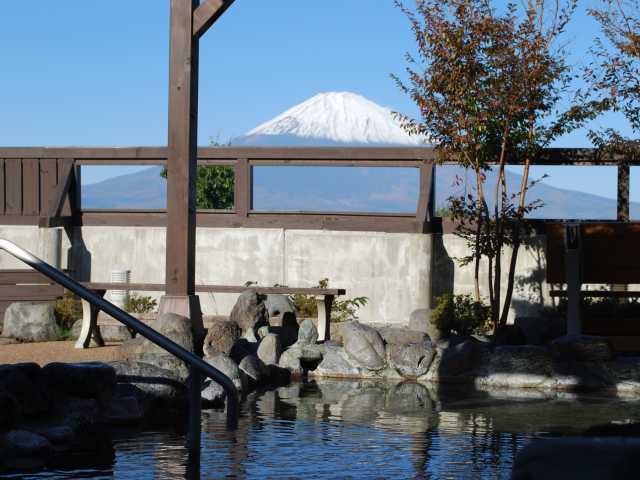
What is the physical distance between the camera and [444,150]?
14672 mm

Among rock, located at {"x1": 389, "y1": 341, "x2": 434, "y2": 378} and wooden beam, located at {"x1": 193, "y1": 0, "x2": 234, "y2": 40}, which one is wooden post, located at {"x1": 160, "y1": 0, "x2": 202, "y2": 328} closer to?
wooden beam, located at {"x1": 193, "y1": 0, "x2": 234, "y2": 40}

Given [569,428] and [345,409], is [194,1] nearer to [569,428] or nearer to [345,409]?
[345,409]

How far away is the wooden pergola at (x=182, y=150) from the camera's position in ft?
40.0

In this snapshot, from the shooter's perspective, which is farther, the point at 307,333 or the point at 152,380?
the point at 307,333

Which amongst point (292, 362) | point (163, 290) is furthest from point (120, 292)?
point (292, 362)

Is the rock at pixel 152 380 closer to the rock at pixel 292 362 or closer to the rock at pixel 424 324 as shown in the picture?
the rock at pixel 292 362

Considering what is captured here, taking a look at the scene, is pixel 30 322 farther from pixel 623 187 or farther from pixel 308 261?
pixel 623 187

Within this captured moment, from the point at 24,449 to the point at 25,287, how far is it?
22.6 feet

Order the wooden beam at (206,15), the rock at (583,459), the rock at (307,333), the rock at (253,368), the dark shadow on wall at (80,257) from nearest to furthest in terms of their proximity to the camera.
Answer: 1. the rock at (583,459)
2. the rock at (253,368)
3. the wooden beam at (206,15)
4. the rock at (307,333)
5. the dark shadow on wall at (80,257)

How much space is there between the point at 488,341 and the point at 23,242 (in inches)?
297

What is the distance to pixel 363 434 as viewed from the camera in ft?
26.5

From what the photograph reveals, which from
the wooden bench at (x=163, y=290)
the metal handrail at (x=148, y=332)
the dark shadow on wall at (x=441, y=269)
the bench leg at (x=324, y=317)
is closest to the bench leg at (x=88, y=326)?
the wooden bench at (x=163, y=290)

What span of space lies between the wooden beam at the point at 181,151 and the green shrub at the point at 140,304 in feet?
10.3

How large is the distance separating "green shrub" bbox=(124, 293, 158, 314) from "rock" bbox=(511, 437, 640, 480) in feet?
38.0
